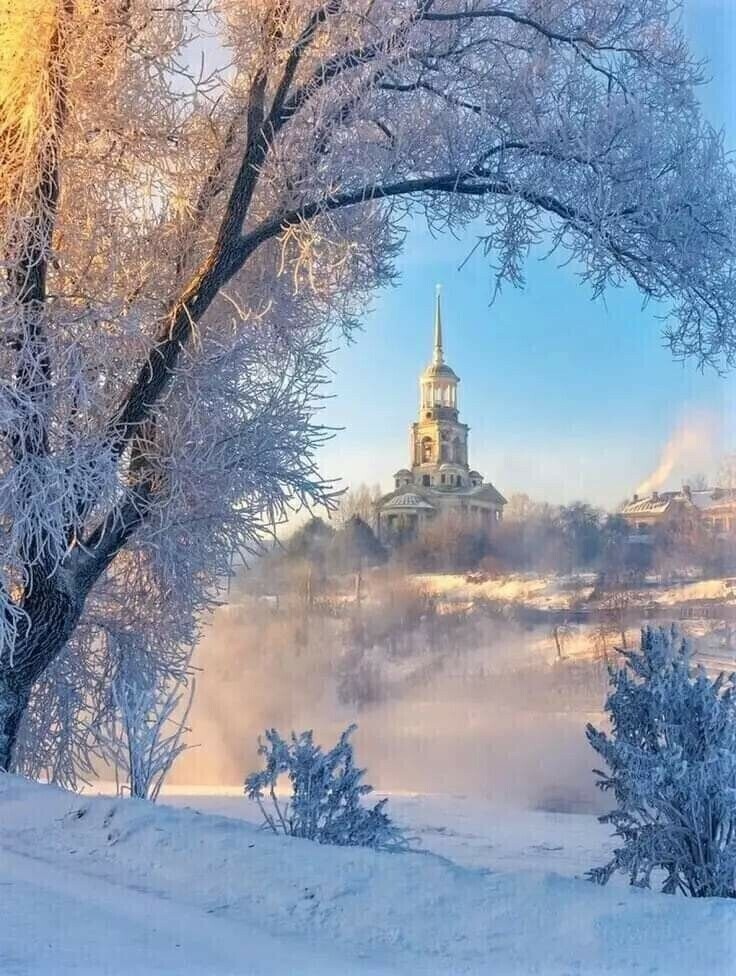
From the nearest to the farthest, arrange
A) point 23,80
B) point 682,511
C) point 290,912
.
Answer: point 290,912 < point 23,80 < point 682,511

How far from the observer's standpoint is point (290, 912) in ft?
8.30

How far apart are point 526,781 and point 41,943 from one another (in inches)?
210

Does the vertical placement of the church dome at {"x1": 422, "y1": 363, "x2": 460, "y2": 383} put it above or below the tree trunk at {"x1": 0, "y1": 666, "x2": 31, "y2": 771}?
above

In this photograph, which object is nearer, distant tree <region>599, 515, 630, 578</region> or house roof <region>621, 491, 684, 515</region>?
house roof <region>621, 491, 684, 515</region>

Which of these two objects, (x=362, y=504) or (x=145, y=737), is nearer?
(x=145, y=737)

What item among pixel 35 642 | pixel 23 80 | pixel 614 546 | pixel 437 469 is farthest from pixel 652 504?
pixel 23 80

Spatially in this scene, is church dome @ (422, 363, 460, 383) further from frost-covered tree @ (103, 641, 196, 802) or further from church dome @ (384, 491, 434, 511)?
frost-covered tree @ (103, 641, 196, 802)

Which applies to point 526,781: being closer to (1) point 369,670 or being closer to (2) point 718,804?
(1) point 369,670

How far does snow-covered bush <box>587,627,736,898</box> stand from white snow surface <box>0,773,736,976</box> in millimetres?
656

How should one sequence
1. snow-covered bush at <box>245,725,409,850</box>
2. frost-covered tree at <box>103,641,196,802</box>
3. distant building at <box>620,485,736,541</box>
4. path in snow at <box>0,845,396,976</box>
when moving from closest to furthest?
path in snow at <box>0,845,396,976</box>, snow-covered bush at <box>245,725,409,850</box>, distant building at <box>620,485,736,541</box>, frost-covered tree at <box>103,641,196,802</box>

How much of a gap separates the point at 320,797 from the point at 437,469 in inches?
132

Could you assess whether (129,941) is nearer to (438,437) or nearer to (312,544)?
(438,437)

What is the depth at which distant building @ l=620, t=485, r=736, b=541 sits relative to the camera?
170 inches

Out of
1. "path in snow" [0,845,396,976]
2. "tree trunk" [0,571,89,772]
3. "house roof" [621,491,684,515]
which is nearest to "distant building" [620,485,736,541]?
"house roof" [621,491,684,515]
